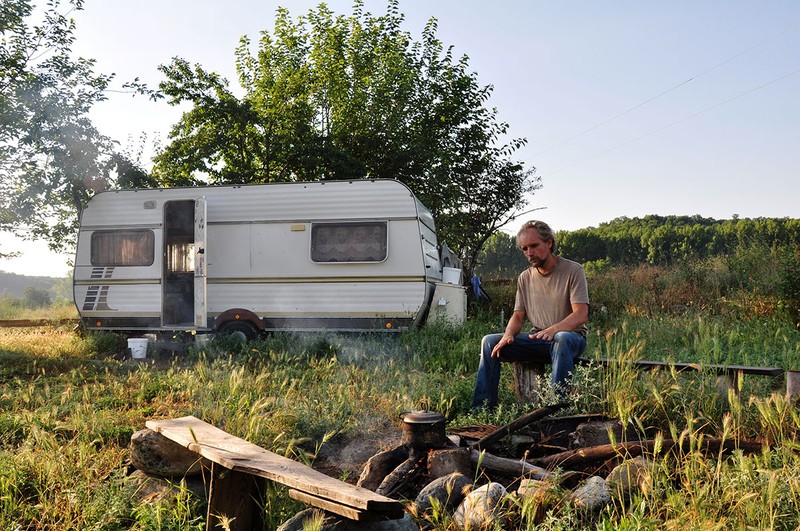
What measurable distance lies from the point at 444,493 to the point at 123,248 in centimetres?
940

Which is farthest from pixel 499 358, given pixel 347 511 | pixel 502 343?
pixel 347 511

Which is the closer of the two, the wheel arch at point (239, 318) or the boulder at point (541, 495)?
the boulder at point (541, 495)

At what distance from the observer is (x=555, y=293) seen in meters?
5.16

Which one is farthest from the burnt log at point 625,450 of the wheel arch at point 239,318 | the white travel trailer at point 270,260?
the wheel arch at point 239,318

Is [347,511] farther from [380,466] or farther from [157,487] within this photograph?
[157,487]

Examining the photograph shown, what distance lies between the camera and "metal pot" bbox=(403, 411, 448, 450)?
3.84 m

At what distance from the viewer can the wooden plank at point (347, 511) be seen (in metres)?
2.65

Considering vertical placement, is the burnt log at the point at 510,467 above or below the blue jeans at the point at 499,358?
below

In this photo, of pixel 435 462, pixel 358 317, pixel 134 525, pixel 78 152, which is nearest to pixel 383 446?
pixel 435 462

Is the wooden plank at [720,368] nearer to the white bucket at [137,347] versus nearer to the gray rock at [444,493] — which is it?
the gray rock at [444,493]

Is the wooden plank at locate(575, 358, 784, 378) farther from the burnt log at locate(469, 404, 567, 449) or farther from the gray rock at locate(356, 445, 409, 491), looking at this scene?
the gray rock at locate(356, 445, 409, 491)

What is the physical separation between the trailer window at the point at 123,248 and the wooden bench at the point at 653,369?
7.73m

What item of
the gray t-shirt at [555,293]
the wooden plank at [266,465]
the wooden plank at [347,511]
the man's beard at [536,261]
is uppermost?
the man's beard at [536,261]

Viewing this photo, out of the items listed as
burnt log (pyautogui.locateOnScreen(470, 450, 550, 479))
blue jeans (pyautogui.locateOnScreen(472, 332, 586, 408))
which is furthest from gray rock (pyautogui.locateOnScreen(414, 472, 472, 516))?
blue jeans (pyautogui.locateOnScreen(472, 332, 586, 408))
